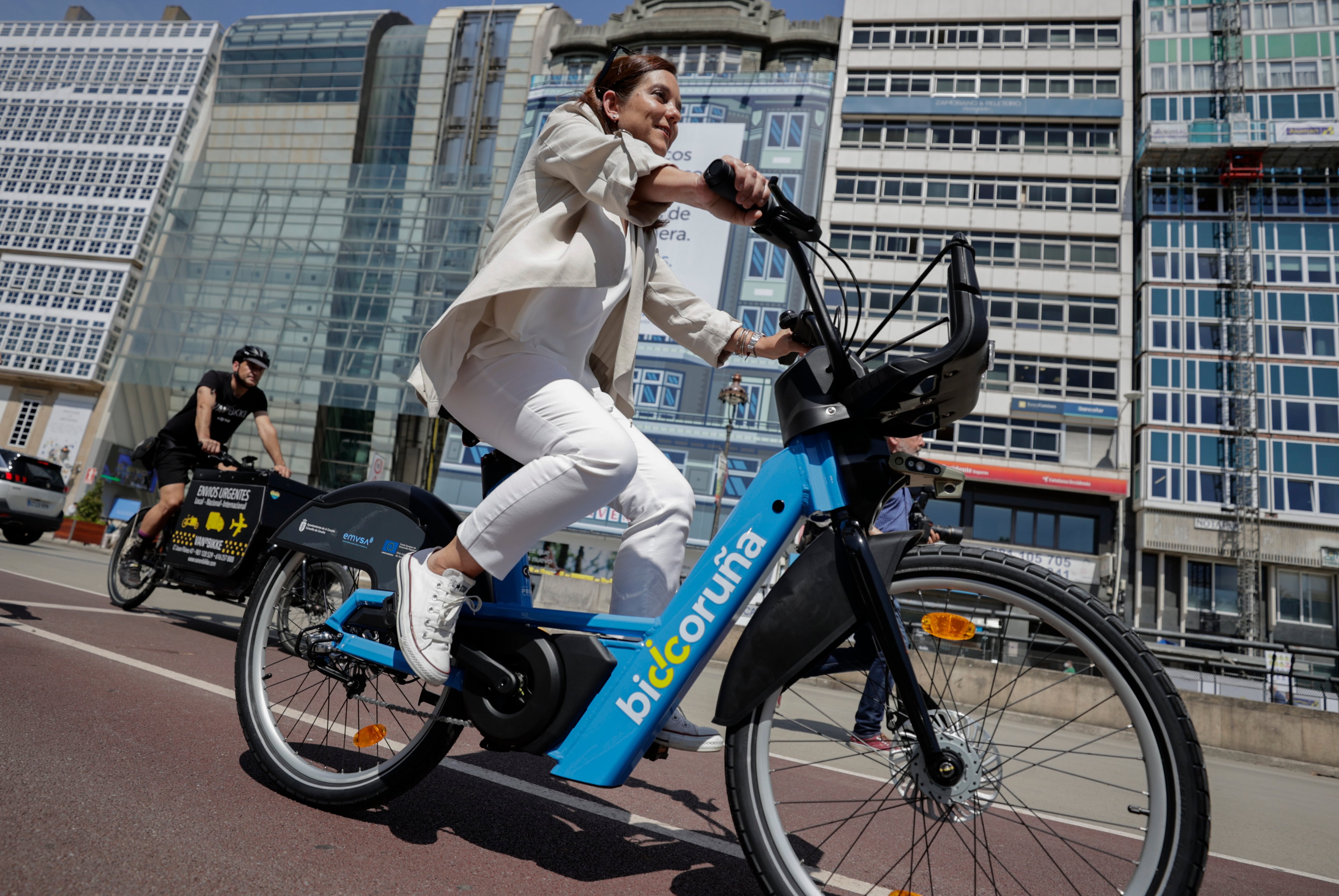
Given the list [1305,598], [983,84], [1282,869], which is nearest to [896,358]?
[1282,869]

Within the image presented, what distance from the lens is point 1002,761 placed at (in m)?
1.62

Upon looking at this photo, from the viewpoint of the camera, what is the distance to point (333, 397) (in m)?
39.6

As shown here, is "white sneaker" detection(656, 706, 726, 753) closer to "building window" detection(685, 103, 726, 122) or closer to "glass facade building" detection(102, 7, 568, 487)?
"glass facade building" detection(102, 7, 568, 487)

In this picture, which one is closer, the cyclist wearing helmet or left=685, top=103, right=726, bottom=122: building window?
the cyclist wearing helmet

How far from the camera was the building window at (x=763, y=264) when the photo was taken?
116 ft

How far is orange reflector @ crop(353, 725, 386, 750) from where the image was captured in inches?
91.5

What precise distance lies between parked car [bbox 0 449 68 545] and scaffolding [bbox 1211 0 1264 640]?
36.6 meters

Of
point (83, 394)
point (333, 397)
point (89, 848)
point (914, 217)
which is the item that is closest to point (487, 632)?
point (89, 848)

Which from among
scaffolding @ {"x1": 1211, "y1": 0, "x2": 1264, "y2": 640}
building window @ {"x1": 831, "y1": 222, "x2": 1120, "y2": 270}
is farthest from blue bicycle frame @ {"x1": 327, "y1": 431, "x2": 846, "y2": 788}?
Result: scaffolding @ {"x1": 1211, "y1": 0, "x2": 1264, "y2": 640}

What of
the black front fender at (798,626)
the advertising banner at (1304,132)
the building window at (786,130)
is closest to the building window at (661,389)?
the building window at (786,130)

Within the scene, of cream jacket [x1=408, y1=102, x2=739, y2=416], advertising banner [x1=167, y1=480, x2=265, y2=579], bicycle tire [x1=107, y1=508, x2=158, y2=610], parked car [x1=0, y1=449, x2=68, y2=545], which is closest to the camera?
cream jacket [x1=408, y1=102, x2=739, y2=416]

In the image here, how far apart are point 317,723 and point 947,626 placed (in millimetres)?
2025

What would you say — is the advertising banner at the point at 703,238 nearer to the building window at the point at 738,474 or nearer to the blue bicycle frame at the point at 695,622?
the building window at the point at 738,474

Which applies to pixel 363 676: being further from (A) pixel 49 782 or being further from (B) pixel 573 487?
(B) pixel 573 487
